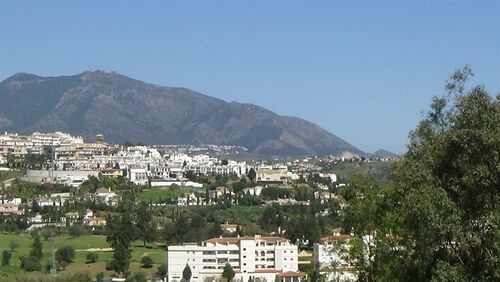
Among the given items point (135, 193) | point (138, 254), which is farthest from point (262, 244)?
point (135, 193)

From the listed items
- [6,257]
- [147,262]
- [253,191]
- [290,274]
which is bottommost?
[290,274]

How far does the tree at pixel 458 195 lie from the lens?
32.8 ft

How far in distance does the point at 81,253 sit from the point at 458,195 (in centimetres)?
4385

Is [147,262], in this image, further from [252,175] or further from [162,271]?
[252,175]

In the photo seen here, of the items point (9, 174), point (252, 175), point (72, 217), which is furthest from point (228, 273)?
point (252, 175)

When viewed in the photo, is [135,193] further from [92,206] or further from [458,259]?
[458,259]

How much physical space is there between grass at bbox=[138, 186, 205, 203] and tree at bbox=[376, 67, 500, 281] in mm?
64759

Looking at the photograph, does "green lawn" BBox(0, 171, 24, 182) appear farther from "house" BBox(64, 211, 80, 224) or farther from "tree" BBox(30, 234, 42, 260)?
"tree" BBox(30, 234, 42, 260)

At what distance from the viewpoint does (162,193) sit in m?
80.6

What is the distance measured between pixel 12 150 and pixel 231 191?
128 ft

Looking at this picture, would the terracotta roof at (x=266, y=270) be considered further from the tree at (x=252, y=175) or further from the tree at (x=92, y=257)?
the tree at (x=252, y=175)

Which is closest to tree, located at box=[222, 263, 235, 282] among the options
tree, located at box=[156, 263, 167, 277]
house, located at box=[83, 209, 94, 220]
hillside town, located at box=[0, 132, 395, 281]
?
hillside town, located at box=[0, 132, 395, 281]

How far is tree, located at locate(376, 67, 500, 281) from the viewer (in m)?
9.99

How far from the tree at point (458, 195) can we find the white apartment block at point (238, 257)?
36636 millimetres
